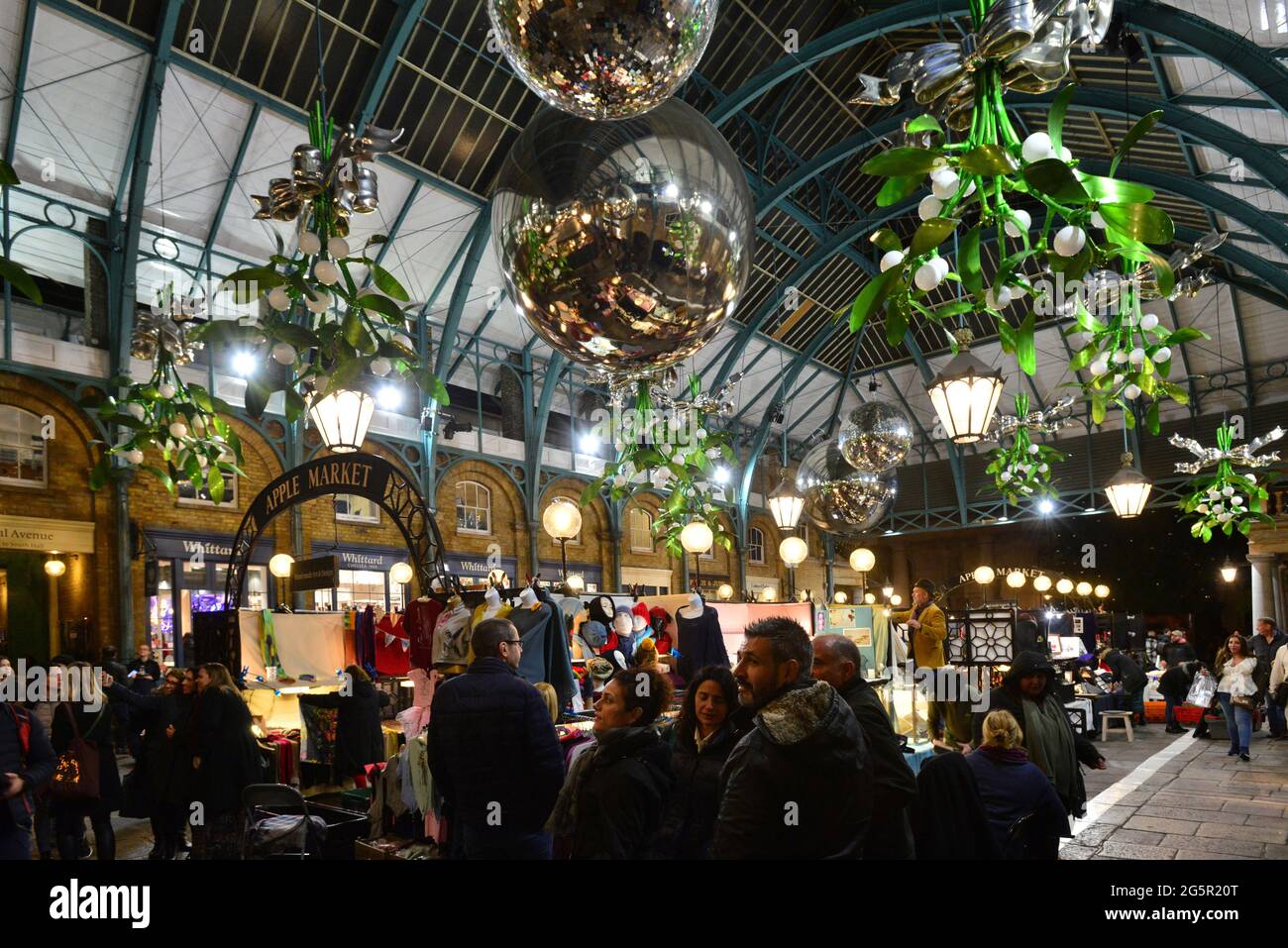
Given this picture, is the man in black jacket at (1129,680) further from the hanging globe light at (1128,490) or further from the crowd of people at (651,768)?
the crowd of people at (651,768)

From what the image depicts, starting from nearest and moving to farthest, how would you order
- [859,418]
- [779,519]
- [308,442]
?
[859,418] < [779,519] < [308,442]

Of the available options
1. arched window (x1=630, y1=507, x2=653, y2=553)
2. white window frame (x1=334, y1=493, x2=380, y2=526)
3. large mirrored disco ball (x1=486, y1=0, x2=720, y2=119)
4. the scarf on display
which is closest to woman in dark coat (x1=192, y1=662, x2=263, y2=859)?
the scarf on display

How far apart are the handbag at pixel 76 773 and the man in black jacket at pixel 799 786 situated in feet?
15.7

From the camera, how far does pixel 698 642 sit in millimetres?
6371

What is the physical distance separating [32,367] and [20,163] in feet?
8.45

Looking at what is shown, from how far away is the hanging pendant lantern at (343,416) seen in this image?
3807 mm

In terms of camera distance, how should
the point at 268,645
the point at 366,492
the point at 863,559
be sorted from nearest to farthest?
the point at 366,492, the point at 268,645, the point at 863,559

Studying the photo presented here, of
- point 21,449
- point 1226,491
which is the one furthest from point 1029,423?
point 21,449

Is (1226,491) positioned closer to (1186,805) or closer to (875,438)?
(1186,805)

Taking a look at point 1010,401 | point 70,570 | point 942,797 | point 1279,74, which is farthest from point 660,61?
point 1010,401

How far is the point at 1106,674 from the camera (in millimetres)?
13141

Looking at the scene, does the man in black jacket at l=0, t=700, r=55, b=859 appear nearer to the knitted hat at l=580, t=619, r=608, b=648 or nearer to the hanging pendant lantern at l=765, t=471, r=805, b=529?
the knitted hat at l=580, t=619, r=608, b=648

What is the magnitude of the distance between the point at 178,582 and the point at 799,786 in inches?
506
